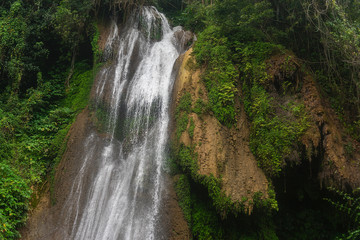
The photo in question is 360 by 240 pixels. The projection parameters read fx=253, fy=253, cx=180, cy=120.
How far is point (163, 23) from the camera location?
1437 centimetres

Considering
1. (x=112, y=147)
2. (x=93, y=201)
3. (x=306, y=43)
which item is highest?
(x=306, y=43)

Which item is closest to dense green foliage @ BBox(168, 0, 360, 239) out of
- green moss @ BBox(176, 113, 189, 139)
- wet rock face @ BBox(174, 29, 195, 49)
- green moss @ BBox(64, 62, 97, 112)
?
green moss @ BBox(176, 113, 189, 139)

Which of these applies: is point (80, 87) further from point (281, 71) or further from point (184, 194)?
point (281, 71)

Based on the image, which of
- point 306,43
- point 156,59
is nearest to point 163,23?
point 156,59

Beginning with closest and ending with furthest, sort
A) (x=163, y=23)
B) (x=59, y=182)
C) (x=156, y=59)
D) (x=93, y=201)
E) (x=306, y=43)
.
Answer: (x=93, y=201) → (x=59, y=182) → (x=306, y=43) → (x=156, y=59) → (x=163, y=23)

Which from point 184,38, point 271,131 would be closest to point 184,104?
point 271,131

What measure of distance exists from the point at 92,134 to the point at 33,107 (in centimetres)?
337

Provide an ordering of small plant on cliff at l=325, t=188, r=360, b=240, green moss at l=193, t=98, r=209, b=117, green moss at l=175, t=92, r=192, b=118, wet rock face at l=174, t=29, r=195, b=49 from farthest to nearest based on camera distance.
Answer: wet rock face at l=174, t=29, r=195, b=49
green moss at l=175, t=92, r=192, b=118
green moss at l=193, t=98, r=209, b=117
small plant on cliff at l=325, t=188, r=360, b=240

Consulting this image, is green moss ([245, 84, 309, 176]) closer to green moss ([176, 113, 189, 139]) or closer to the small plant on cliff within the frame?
the small plant on cliff

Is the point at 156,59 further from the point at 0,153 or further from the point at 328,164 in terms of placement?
the point at 328,164

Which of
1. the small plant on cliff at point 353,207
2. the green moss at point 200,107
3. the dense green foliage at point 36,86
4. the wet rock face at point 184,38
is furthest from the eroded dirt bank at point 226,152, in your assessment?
the dense green foliage at point 36,86

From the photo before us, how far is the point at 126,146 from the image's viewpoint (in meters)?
9.47

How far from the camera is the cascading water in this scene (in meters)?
7.70

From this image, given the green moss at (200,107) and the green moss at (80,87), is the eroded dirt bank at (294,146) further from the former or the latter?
the green moss at (80,87)
